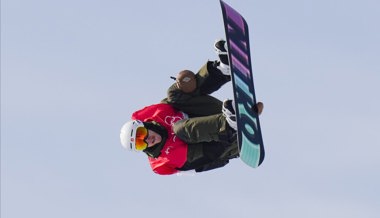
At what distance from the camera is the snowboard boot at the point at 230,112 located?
13984mm

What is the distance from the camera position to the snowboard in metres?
14.0

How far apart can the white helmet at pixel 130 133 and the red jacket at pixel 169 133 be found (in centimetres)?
17

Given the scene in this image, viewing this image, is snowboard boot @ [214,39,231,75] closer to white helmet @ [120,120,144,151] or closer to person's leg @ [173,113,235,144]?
person's leg @ [173,113,235,144]

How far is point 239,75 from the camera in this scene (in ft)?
47.1

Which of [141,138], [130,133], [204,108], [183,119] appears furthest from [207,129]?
[130,133]

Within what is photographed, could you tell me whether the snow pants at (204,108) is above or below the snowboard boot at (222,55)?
below

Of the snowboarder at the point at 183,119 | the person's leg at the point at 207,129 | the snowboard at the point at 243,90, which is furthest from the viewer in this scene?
the snowboarder at the point at 183,119

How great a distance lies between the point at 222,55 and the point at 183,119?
3.26 feet

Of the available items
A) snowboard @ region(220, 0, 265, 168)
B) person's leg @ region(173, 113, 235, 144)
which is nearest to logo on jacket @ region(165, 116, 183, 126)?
person's leg @ region(173, 113, 235, 144)

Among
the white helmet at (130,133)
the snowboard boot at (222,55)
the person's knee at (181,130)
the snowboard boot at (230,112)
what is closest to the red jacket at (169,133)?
the white helmet at (130,133)

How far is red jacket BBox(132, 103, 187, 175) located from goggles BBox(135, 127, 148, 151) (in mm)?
239

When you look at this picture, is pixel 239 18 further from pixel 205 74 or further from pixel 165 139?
pixel 165 139

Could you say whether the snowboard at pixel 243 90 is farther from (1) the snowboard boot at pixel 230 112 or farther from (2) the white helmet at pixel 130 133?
(2) the white helmet at pixel 130 133

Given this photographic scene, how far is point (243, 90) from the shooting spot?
14.2 m
